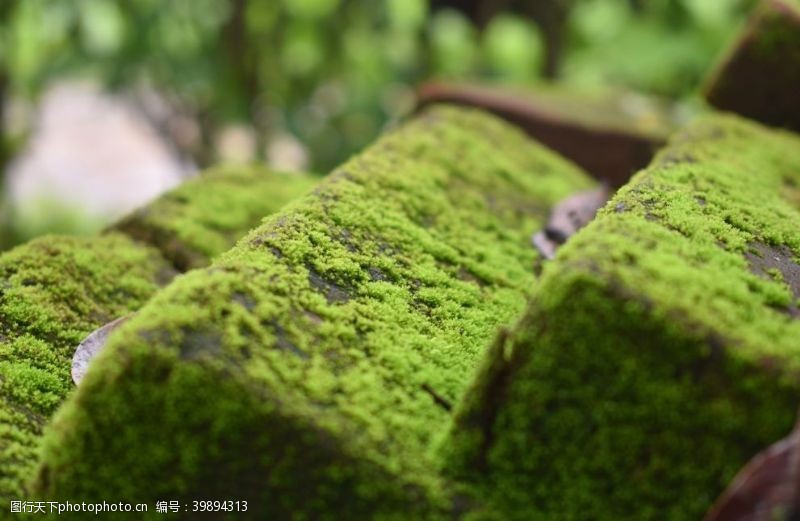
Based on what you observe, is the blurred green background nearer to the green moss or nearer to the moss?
the moss

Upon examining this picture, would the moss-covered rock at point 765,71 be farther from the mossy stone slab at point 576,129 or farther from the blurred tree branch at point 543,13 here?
the blurred tree branch at point 543,13

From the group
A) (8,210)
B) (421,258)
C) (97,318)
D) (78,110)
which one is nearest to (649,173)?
(421,258)

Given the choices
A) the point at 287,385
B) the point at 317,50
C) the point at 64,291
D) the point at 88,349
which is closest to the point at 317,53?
the point at 317,50

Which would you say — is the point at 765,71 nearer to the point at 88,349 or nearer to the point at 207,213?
the point at 207,213

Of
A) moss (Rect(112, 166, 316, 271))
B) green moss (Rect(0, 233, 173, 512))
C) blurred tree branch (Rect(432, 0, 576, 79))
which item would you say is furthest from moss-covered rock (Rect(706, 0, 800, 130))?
blurred tree branch (Rect(432, 0, 576, 79))

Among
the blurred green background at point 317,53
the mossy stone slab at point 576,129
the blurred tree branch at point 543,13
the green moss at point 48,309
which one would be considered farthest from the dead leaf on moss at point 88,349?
the blurred tree branch at point 543,13
